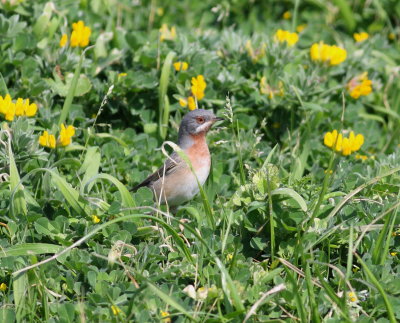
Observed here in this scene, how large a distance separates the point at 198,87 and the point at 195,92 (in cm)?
6

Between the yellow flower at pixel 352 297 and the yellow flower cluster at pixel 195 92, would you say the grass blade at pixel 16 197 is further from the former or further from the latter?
the yellow flower at pixel 352 297

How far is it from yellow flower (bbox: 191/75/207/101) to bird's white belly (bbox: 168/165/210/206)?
35.9 inches

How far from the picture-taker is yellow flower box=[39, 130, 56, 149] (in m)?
5.85

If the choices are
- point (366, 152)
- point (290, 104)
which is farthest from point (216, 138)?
point (366, 152)

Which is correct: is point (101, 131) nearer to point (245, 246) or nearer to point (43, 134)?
point (43, 134)

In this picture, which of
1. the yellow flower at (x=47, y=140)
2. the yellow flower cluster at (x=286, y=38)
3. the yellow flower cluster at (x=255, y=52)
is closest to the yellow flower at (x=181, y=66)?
the yellow flower cluster at (x=255, y=52)

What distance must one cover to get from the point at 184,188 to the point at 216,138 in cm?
90

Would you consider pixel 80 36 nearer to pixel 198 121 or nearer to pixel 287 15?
pixel 198 121

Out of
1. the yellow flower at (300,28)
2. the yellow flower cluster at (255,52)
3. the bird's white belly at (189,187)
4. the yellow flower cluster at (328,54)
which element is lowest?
the bird's white belly at (189,187)

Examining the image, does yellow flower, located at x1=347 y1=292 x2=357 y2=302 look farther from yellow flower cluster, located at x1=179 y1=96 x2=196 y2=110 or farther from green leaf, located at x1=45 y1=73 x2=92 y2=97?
green leaf, located at x1=45 y1=73 x2=92 y2=97

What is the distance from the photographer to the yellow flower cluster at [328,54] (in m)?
7.22

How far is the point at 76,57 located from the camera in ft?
22.6

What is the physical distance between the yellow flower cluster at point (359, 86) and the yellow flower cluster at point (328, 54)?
0.37 m

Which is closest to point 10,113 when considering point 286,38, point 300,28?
point 286,38
